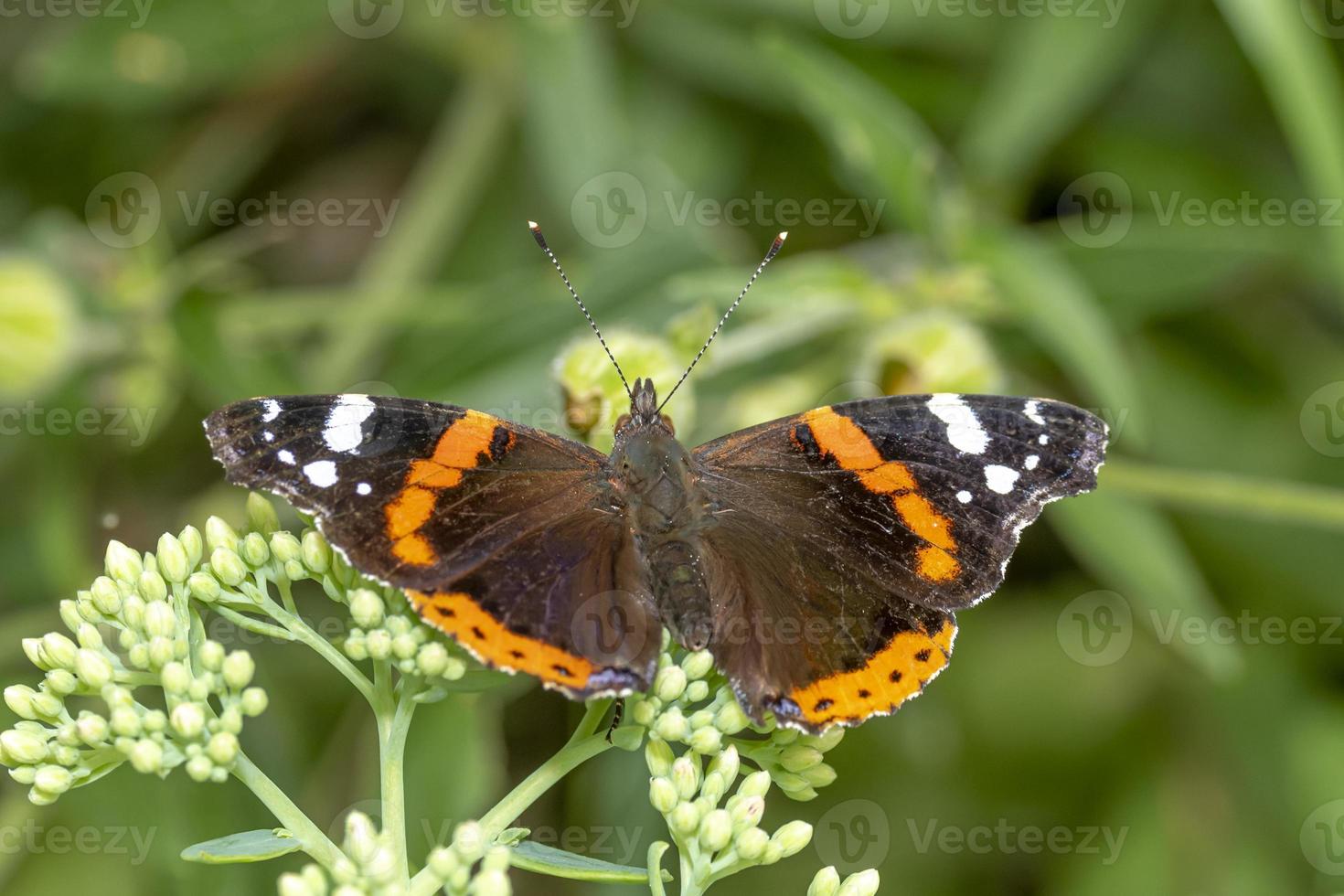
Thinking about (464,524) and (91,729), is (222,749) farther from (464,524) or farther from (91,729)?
(464,524)

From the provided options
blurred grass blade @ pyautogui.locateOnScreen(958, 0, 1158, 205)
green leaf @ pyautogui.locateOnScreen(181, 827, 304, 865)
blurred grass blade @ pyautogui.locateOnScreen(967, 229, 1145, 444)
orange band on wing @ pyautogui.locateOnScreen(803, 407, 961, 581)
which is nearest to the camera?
green leaf @ pyautogui.locateOnScreen(181, 827, 304, 865)

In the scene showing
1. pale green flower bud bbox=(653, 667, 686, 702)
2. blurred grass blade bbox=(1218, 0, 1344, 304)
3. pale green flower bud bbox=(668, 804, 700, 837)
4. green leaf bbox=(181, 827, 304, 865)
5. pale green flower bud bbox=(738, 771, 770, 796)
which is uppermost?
blurred grass blade bbox=(1218, 0, 1344, 304)

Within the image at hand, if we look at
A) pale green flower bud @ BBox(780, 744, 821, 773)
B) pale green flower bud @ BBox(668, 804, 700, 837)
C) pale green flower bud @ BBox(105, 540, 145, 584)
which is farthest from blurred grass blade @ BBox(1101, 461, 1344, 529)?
pale green flower bud @ BBox(105, 540, 145, 584)

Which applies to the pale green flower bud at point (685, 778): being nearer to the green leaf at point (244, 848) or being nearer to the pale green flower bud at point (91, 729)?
the green leaf at point (244, 848)

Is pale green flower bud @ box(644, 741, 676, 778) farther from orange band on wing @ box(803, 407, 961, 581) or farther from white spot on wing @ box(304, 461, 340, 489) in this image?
white spot on wing @ box(304, 461, 340, 489)

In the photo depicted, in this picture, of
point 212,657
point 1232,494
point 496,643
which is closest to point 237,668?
point 212,657

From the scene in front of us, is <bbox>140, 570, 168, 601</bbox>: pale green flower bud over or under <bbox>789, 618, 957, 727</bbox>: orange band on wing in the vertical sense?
over

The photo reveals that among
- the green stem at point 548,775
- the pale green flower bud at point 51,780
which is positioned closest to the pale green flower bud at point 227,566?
the pale green flower bud at point 51,780
